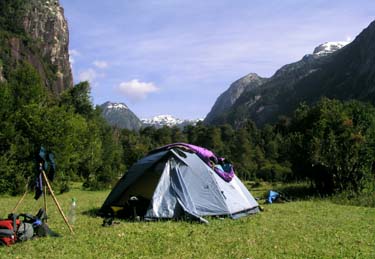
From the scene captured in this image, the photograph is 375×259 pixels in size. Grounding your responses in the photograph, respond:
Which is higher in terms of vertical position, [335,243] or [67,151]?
[67,151]

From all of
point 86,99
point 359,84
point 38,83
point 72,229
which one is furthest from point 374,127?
point 359,84

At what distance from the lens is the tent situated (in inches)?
496

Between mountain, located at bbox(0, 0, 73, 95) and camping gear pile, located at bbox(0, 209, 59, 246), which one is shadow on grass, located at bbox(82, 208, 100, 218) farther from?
mountain, located at bbox(0, 0, 73, 95)

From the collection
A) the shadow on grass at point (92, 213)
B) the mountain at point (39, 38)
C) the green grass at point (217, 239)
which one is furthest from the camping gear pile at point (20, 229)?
the mountain at point (39, 38)

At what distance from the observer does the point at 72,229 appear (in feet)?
35.2

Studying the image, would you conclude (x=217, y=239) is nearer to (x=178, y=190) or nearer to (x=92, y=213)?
(x=178, y=190)

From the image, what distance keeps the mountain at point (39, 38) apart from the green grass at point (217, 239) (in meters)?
102

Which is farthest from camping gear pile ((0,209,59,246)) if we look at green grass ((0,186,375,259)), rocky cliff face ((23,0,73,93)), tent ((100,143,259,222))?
rocky cliff face ((23,0,73,93))

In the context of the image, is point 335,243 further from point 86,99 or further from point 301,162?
point 86,99

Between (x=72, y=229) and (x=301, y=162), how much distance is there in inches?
621

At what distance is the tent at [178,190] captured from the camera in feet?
41.4

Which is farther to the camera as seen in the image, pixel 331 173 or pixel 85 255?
pixel 331 173

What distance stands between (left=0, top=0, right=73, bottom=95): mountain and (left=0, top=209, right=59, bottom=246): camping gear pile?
10208 cm

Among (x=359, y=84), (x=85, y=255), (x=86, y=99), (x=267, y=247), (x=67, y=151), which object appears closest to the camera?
(x=85, y=255)
